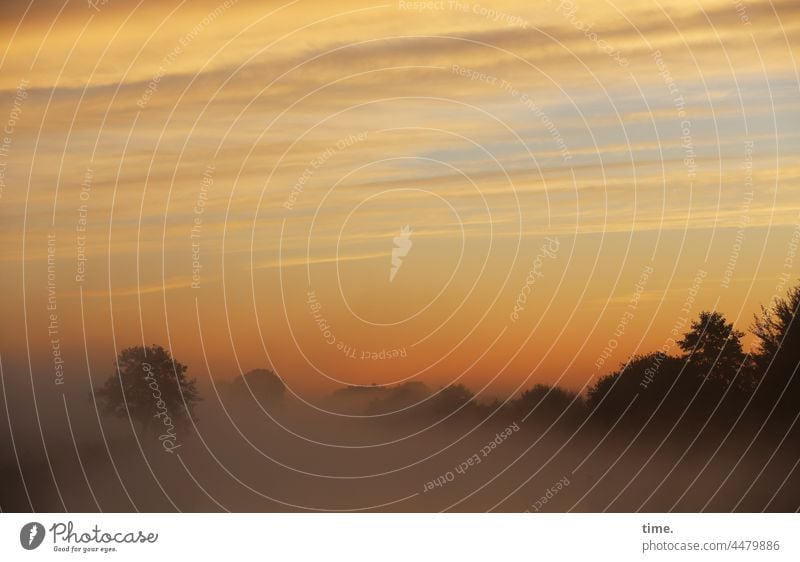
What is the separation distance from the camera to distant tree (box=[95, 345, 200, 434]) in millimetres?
10773

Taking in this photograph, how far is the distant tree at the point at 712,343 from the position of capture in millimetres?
10828

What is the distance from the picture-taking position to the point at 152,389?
10805 mm

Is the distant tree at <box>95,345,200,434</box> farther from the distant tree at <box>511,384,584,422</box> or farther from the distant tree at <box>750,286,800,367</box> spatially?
the distant tree at <box>750,286,800,367</box>

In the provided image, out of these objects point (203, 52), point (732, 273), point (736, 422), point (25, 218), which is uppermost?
point (203, 52)

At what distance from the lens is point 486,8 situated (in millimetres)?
10773

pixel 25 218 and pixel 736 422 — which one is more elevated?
pixel 25 218

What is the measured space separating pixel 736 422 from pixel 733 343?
2.10 ft
